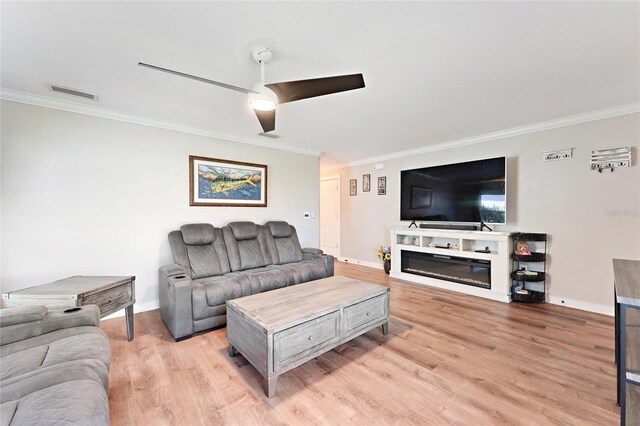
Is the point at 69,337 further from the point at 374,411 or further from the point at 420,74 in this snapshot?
the point at 420,74

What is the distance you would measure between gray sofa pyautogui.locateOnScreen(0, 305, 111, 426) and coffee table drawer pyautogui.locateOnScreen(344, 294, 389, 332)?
158cm

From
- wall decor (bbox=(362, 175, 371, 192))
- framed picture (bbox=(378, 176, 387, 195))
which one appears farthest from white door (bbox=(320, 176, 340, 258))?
framed picture (bbox=(378, 176, 387, 195))

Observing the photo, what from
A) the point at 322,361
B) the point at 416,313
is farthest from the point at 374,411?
the point at 416,313

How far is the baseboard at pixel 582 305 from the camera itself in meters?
3.03

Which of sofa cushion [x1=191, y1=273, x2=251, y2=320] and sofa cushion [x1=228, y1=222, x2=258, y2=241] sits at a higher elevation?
sofa cushion [x1=228, y1=222, x2=258, y2=241]

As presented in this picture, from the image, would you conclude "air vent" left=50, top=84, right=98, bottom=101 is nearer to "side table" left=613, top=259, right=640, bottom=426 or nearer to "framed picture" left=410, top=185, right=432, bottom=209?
"side table" left=613, top=259, right=640, bottom=426

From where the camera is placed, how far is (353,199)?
5992 mm

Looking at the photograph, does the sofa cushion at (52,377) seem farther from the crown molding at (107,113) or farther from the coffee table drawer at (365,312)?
the crown molding at (107,113)

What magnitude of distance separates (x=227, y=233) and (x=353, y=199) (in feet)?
10.6

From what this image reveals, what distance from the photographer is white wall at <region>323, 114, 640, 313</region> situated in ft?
9.56

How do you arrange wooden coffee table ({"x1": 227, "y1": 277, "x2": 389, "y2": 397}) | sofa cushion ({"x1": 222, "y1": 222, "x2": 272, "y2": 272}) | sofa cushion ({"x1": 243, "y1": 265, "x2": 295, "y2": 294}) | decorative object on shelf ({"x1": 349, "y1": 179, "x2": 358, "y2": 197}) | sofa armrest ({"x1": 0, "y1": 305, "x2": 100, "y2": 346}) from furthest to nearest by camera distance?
decorative object on shelf ({"x1": 349, "y1": 179, "x2": 358, "y2": 197}) < sofa cushion ({"x1": 222, "y1": 222, "x2": 272, "y2": 272}) < sofa cushion ({"x1": 243, "y1": 265, "x2": 295, "y2": 294}) < wooden coffee table ({"x1": 227, "y1": 277, "x2": 389, "y2": 397}) < sofa armrest ({"x1": 0, "y1": 305, "x2": 100, "y2": 346})

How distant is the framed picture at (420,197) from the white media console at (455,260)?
0.45m

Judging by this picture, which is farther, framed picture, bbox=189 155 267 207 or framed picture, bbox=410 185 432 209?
framed picture, bbox=410 185 432 209

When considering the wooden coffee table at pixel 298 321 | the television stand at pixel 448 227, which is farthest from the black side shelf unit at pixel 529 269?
the wooden coffee table at pixel 298 321
